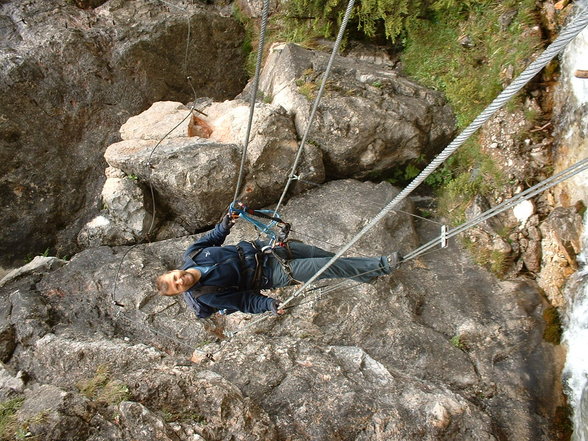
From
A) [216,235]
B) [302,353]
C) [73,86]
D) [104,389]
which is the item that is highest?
[73,86]

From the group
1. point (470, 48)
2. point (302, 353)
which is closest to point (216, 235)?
point (302, 353)

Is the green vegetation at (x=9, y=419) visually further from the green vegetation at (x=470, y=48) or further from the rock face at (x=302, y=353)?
the green vegetation at (x=470, y=48)

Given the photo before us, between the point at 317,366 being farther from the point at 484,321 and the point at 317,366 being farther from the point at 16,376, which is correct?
the point at 16,376

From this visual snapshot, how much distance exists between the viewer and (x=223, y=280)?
4.46 m

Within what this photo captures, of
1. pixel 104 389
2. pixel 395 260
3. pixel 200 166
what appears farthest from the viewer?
pixel 200 166

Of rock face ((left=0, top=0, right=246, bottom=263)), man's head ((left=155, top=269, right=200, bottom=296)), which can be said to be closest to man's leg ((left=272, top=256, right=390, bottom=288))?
man's head ((left=155, top=269, right=200, bottom=296))

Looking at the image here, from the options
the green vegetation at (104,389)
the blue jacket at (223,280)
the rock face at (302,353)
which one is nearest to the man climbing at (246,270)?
the blue jacket at (223,280)

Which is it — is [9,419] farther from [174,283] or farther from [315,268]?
[315,268]

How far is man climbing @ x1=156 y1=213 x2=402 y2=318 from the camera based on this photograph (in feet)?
14.4

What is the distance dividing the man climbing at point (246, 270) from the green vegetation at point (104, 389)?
3.31 ft

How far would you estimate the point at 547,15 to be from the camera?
612cm

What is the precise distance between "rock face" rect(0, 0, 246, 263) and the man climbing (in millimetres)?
4333

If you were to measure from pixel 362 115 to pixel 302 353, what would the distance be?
378 centimetres

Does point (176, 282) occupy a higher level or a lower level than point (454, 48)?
lower
